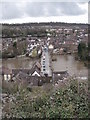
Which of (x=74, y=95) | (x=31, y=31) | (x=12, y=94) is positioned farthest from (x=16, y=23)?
(x=74, y=95)

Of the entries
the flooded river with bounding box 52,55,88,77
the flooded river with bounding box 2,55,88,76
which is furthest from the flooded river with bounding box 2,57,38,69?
the flooded river with bounding box 52,55,88,77

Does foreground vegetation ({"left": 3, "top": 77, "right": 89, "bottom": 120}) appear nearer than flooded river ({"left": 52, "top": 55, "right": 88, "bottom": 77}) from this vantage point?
Yes

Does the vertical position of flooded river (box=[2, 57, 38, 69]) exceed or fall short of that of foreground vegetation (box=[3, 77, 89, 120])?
it exceeds it

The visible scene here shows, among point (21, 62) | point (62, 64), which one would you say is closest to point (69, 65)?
point (62, 64)

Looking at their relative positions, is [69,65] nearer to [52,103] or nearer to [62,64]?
[62,64]

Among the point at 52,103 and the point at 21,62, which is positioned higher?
the point at 21,62

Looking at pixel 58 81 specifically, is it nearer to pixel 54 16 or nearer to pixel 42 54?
pixel 42 54

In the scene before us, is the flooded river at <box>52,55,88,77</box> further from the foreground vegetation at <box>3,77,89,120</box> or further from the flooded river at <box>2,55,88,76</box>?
the foreground vegetation at <box>3,77,89,120</box>
